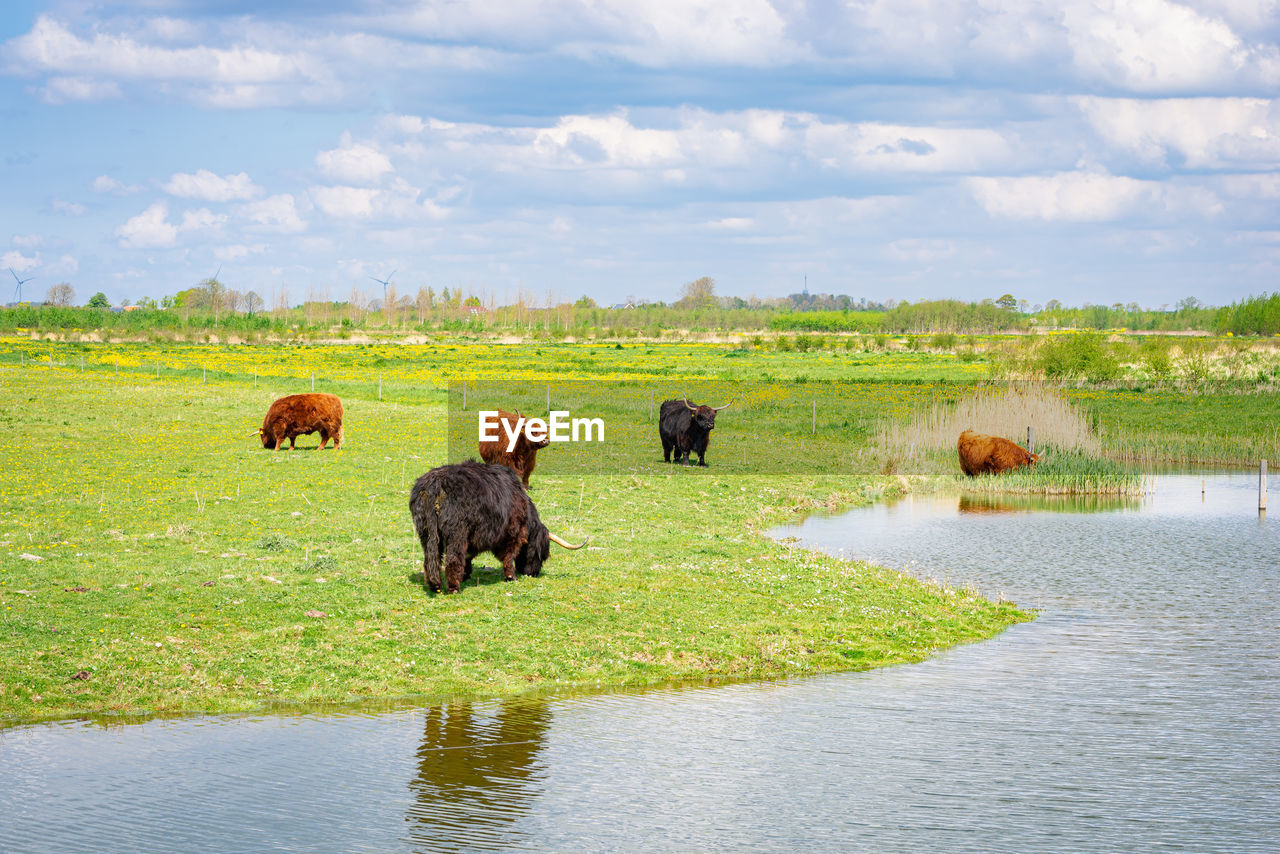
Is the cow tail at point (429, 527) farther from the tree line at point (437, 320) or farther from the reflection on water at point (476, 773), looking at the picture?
the tree line at point (437, 320)

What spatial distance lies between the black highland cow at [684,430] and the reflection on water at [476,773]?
20.3m

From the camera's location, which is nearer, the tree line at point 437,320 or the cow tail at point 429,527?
the cow tail at point 429,527

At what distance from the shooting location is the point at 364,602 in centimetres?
1394

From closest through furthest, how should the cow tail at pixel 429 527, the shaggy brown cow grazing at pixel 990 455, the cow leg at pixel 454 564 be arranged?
the cow tail at pixel 429 527
the cow leg at pixel 454 564
the shaggy brown cow grazing at pixel 990 455

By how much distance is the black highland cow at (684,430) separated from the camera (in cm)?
3166

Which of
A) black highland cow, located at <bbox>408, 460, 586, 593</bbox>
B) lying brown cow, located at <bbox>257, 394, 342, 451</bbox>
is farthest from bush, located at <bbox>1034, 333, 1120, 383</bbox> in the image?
black highland cow, located at <bbox>408, 460, 586, 593</bbox>

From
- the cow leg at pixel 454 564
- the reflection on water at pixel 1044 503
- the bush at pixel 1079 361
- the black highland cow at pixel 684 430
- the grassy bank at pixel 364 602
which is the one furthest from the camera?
the bush at pixel 1079 361

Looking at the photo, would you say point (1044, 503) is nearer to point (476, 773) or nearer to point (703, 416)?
point (703, 416)

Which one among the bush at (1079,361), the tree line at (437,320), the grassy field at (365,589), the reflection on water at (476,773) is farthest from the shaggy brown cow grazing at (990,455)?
the tree line at (437,320)

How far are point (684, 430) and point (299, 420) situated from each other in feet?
34.2

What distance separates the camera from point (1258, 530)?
24.5 meters

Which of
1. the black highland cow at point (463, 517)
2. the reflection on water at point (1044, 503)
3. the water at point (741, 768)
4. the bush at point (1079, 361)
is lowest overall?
the water at point (741, 768)

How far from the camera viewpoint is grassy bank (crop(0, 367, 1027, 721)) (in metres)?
11.8

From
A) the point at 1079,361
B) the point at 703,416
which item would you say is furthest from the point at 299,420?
the point at 1079,361
